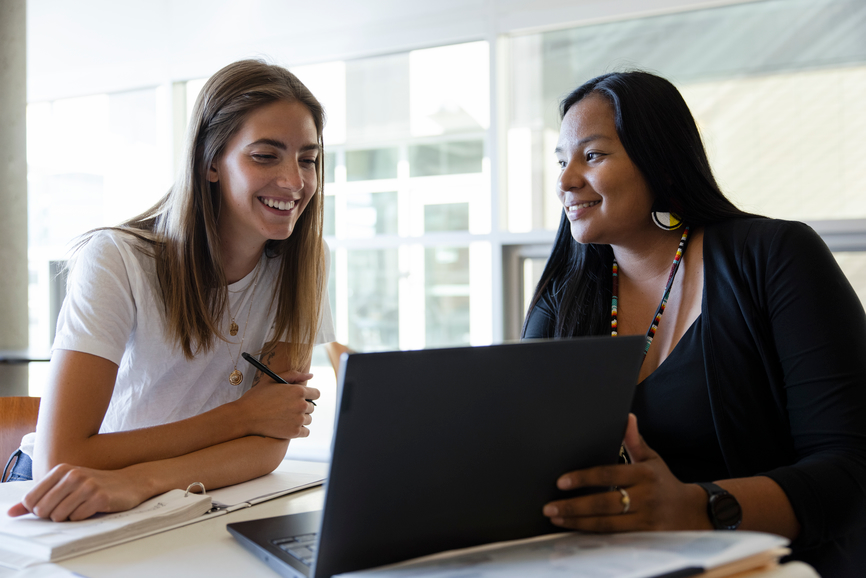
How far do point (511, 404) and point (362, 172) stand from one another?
2.60m

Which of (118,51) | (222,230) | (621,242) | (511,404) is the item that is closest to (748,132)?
(621,242)

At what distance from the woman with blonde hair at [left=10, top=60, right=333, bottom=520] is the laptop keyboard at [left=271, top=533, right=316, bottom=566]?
32 cm

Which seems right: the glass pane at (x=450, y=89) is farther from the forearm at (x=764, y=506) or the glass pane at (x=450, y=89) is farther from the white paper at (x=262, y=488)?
the forearm at (x=764, y=506)

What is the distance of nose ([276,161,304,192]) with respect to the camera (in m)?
Answer: 1.53

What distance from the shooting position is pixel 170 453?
1244 millimetres

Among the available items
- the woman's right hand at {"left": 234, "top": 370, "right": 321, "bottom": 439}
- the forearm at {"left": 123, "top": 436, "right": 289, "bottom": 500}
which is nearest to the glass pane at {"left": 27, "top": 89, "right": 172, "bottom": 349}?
the woman's right hand at {"left": 234, "top": 370, "right": 321, "bottom": 439}

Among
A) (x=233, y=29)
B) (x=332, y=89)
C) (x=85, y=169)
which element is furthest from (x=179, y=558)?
(x=85, y=169)

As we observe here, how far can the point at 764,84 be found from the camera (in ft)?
8.41

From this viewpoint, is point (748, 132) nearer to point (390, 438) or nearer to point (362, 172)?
point (362, 172)

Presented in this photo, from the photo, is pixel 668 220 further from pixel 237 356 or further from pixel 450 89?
pixel 450 89

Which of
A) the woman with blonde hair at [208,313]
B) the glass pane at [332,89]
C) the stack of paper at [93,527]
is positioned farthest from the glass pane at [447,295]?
the stack of paper at [93,527]

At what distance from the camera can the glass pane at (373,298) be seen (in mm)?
3189

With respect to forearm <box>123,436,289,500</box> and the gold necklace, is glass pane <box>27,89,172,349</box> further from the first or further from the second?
forearm <box>123,436,289,500</box>

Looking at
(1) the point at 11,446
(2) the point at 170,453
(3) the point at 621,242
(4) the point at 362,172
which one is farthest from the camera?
(4) the point at 362,172
